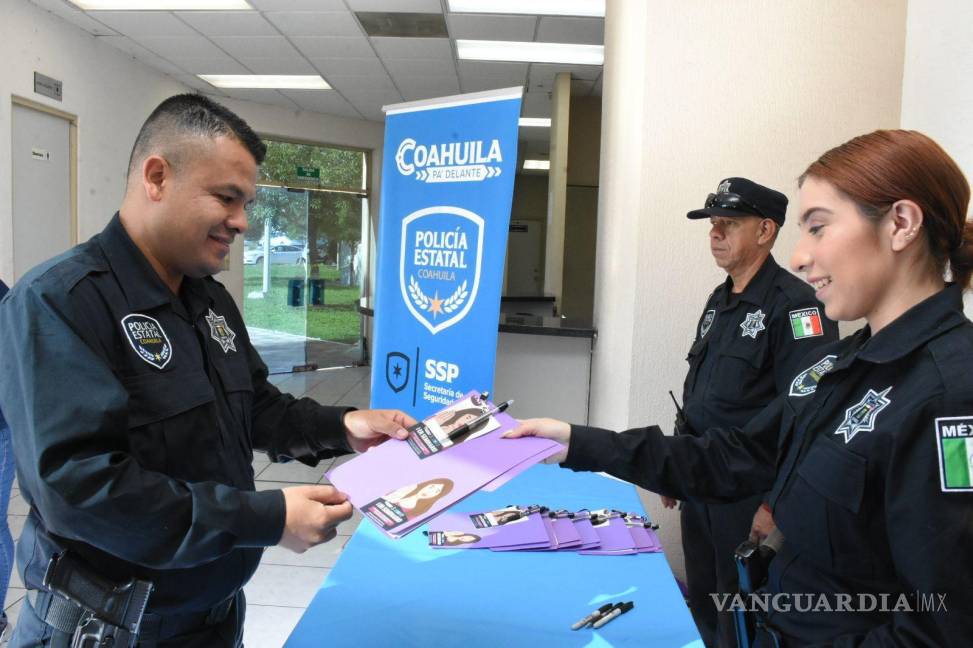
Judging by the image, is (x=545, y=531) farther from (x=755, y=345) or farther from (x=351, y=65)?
(x=351, y=65)

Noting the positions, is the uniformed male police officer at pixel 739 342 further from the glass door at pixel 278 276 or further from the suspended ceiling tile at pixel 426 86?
the glass door at pixel 278 276

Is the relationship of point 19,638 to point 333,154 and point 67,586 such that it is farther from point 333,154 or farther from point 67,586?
point 333,154

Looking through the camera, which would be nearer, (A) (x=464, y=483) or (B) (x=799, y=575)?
(B) (x=799, y=575)

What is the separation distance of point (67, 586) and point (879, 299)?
1.33m

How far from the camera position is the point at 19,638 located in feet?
3.57

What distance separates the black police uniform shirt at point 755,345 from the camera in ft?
6.72

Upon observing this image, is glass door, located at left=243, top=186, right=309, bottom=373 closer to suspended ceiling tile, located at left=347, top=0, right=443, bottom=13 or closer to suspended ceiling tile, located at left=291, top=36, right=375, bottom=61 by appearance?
suspended ceiling tile, located at left=291, top=36, right=375, bottom=61

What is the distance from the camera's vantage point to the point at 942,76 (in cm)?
173

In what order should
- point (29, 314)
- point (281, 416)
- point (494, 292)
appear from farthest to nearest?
point (494, 292) < point (281, 416) < point (29, 314)

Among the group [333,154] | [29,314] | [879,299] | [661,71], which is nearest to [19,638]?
[29,314]

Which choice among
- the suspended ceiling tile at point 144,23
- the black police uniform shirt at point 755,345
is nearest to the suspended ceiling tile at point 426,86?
the suspended ceiling tile at point 144,23

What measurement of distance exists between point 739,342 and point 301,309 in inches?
298

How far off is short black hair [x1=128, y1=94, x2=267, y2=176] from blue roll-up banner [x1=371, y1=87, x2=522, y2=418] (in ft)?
4.07

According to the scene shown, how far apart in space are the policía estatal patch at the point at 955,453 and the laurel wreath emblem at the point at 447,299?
1.76m
